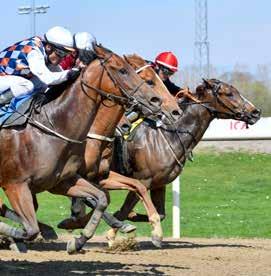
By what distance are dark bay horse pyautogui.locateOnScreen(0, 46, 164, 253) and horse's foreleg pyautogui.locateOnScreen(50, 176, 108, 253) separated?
1 cm

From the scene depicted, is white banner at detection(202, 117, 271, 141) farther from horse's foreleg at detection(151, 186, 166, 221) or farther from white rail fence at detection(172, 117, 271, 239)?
horse's foreleg at detection(151, 186, 166, 221)

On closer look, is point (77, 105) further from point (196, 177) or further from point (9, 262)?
point (196, 177)

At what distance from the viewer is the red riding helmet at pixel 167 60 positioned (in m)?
12.6

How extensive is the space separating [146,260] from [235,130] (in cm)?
1627

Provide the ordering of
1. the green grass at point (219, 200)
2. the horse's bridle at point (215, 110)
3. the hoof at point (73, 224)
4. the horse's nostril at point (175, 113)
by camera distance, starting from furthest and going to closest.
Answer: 1. the green grass at point (219, 200)
2. the horse's bridle at point (215, 110)
3. the horse's nostril at point (175, 113)
4. the hoof at point (73, 224)

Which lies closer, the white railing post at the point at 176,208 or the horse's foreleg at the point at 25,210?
the horse's foreleg at the point at 25,210

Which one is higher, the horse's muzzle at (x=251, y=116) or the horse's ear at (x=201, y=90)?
the horse's ear at (x=201, y=90)

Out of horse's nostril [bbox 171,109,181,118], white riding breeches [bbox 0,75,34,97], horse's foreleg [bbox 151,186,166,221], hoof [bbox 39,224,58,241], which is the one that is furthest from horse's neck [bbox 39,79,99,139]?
hoof [bbox 39,224,58,241]

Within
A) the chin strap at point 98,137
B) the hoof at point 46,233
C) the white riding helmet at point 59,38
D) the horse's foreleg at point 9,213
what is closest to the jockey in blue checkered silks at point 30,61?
the white riding helmet at point 59,38

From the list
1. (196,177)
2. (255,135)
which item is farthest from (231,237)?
(255,135)

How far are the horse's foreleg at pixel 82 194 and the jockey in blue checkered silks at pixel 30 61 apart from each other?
1026 millimetres

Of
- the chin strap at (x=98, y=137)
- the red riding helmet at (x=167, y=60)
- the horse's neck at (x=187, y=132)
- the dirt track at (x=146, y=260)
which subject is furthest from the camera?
the red riding helmet at (x=167, y=60)

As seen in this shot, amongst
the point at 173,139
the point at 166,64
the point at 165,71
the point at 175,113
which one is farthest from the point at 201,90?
the point at 175,113

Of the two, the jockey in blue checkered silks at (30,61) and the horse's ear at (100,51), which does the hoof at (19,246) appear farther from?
the horse's ear at (100,51)
